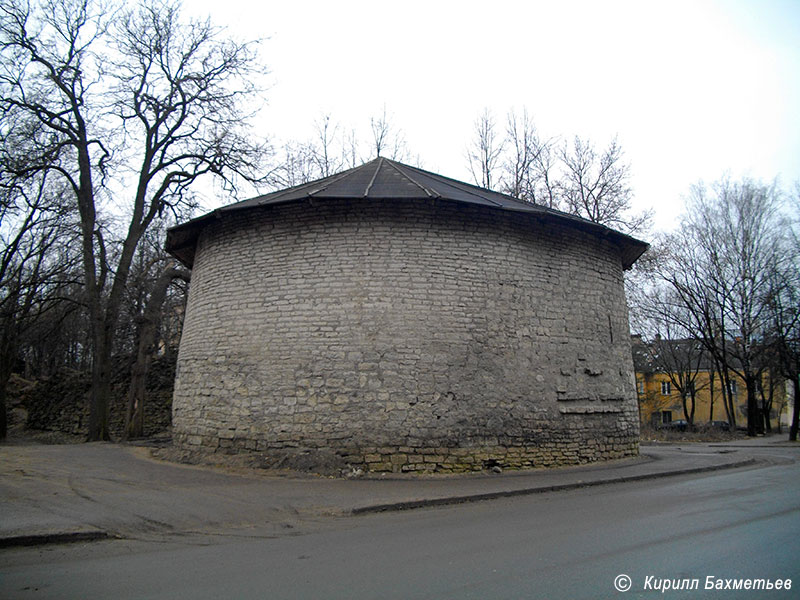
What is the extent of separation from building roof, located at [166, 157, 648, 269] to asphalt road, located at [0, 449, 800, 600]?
6169 millimetres

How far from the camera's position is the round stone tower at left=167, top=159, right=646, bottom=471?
10.2 meters

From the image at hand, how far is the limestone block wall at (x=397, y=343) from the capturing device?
401 inches

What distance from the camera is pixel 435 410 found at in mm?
10234

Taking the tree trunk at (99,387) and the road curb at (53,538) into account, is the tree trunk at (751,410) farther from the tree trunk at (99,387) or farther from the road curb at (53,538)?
the road curb at (53,538)

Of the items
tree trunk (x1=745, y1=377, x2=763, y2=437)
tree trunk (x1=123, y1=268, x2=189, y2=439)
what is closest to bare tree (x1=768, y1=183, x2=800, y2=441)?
tree trunk (x1=745, y1=377, x2=763, y2=437)

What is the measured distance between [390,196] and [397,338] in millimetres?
2728

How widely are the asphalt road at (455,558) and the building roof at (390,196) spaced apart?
20.2 feet

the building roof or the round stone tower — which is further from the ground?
the building roof

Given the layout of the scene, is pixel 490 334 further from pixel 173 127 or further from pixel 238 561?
pixel 173 127

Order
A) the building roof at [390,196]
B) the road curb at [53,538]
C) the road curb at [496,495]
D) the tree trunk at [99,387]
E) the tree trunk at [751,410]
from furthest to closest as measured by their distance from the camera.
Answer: the tree trunk at [751,410], the tree trunk at [99,387], the building roof at [390,196], the road curb at [496,495], the road curb at [53,538]

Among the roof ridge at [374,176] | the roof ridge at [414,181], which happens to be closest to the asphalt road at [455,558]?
the roof ridge at [414,181]

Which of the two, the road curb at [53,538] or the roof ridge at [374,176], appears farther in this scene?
the roof ridge at [374,176]

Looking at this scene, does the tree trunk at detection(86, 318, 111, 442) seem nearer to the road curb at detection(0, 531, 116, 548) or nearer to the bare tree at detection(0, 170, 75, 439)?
the bare tree at detection(0, 170, 75, 439)

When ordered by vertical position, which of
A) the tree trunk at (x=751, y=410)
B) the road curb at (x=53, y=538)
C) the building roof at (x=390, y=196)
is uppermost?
the building roof at (x=390, y=196)
